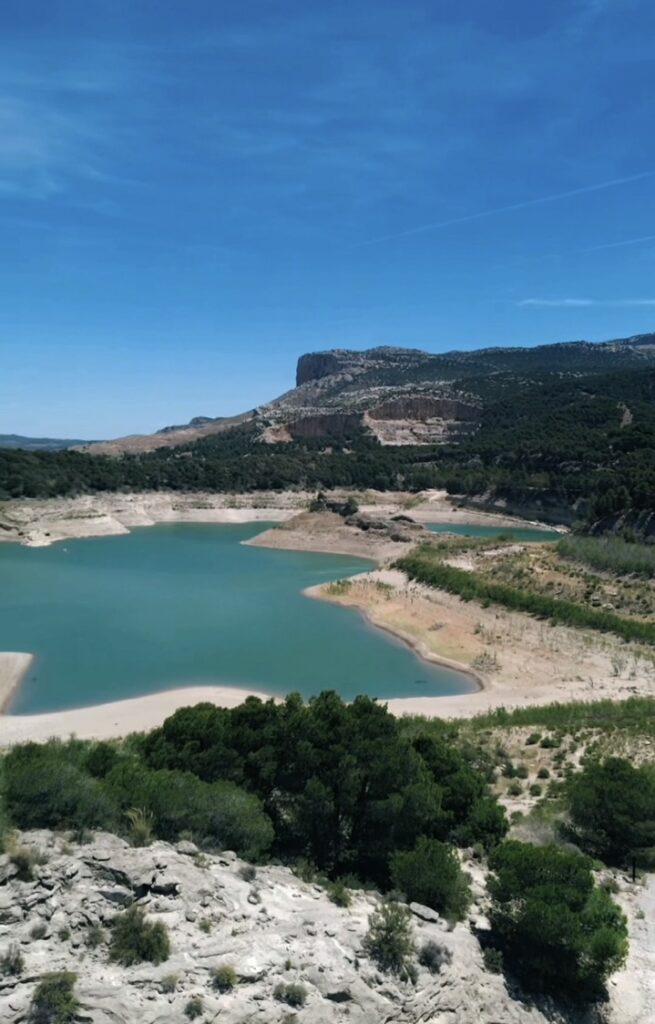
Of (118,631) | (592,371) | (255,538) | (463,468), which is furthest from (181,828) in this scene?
(592,371)

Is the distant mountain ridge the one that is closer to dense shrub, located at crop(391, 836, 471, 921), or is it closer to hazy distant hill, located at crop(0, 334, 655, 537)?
hazy distant hill, located at crop(0, 334, 655, 537)

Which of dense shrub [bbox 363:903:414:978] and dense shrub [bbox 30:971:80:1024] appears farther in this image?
dense shrub [bbox 363:903:414:978]

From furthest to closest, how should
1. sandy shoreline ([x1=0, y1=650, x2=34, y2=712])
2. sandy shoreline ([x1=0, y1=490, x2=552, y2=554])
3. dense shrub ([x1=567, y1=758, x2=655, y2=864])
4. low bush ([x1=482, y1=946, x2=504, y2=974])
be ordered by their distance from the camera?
sandy shoreline ([x1=0, y1=490, x2=552, y2=554]), sandy shoreline ([x1=0, y1=650, x2=34, y2=712]), dense shrub ([x1=567, y1=758, x2=655, y2=864]), low bush ([x1=482, y1=946, x2=504, y2=974])

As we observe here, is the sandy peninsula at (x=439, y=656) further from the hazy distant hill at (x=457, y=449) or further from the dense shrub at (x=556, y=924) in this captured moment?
the hazy distant hill at (x=457, y=449)

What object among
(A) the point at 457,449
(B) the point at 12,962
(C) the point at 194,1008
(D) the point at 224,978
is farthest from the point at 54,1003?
(A) the point at 457,449

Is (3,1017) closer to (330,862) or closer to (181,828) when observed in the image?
(181,828)

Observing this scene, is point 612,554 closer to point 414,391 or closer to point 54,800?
point 54,800

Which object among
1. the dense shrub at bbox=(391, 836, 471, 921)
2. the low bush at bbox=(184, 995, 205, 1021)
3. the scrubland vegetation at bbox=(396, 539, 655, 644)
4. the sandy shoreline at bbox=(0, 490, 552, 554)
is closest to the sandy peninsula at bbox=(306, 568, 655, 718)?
the scrubland vegetation at bbox=(396, 539, 655, 644)
